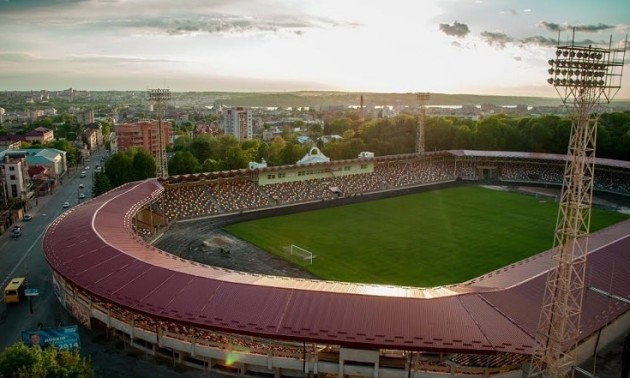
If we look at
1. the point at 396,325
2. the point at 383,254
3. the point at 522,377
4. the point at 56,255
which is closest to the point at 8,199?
the point at 56,255

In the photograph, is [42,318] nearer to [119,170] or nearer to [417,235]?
[417,235]

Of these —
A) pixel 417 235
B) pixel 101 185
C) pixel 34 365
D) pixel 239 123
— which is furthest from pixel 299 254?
pixel 239 123

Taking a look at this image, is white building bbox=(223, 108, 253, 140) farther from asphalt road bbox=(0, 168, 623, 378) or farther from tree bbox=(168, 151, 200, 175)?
asphalt road bbox=(0, 168, 623, 378)

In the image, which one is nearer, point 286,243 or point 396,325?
point 396,325

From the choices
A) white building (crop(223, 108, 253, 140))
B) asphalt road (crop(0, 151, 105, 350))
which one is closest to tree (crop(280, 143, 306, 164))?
asphalt road (crop(0, 151, 105, 350))

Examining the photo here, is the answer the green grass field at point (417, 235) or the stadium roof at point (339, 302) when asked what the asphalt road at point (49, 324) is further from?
the green grass field at point (417, 235)

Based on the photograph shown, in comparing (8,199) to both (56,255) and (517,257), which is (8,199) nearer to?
(56,255)
